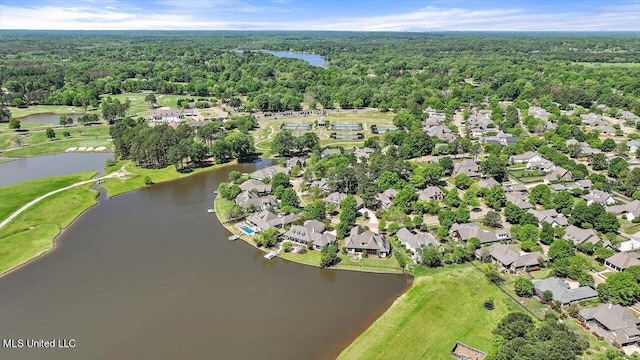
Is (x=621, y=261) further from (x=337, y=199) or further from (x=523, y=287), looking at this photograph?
(x=337, y=199)

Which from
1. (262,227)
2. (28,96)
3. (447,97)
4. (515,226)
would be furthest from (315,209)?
(28,96)

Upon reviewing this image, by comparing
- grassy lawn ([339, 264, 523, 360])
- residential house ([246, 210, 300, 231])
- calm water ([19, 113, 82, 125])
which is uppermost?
calm water ([19, 113, 82, 125])

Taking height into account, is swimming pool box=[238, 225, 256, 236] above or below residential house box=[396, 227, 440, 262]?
below

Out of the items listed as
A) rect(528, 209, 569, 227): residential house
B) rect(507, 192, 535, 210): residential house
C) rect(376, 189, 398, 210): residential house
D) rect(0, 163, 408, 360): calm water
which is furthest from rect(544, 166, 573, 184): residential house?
rect(0, 163, 408, 360): calm water

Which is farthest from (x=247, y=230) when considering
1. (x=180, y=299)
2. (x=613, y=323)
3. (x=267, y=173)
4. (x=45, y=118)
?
(x=45, y=118)

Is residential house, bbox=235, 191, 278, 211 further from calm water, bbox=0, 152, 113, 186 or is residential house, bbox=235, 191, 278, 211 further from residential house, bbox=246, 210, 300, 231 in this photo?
calm water, bbox=0, 152, 113, 186

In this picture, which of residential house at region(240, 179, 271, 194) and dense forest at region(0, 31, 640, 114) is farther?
dense forest at region(0, 31, 640, 114)
